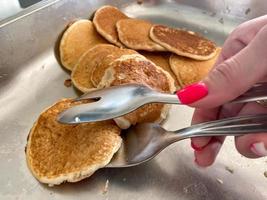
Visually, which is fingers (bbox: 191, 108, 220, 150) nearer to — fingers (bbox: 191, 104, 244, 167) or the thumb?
fingers (bbox: 191, 104, 244, 167)

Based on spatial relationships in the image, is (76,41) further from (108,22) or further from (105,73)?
(105,73)

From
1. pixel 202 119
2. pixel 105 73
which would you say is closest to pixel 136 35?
pixel 105 73

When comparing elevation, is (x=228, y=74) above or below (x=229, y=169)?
above

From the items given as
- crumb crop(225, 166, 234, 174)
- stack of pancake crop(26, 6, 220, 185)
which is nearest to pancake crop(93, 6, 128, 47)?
stack of pancake crop(26, 6, 220, 185)

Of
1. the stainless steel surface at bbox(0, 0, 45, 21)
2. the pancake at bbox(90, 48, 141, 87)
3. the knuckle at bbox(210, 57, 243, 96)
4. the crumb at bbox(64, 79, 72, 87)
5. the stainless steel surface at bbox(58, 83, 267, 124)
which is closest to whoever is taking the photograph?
the knuckle at bbox(210, 57, 243, 96)

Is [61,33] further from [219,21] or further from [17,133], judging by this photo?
[219,21]

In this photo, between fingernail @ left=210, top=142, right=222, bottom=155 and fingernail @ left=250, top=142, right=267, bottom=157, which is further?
fingernail @ left=210, top=142, right=222, bottom=155

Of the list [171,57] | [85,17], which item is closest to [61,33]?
[85,17]
